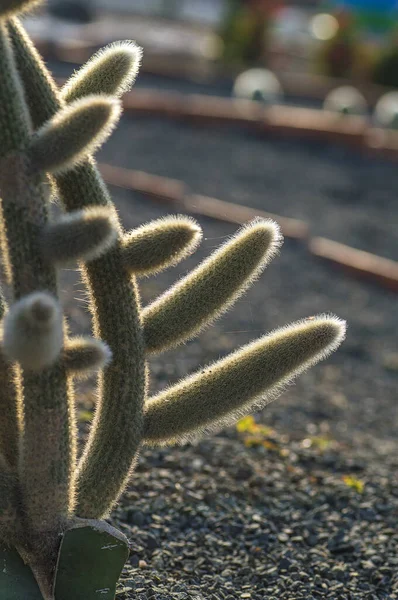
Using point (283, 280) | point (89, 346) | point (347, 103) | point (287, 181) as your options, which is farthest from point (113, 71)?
point (347, 103)

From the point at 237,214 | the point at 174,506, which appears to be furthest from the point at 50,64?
the point at 174,506

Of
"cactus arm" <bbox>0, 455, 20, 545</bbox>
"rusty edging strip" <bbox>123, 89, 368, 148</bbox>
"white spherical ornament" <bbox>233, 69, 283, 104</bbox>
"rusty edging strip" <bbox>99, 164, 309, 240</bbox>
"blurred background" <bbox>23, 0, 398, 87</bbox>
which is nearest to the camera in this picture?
"cactus arm" <bbox>0, 455, 20, 545</bbox>

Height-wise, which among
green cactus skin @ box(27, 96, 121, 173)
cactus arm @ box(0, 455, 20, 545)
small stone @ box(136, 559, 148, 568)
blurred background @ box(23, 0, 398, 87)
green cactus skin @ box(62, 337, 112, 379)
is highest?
green cactus skin @ box(27, 96, 121, 173)

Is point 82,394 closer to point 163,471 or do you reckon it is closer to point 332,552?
point 163,471

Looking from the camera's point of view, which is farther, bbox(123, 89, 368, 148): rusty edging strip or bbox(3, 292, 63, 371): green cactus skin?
bbox(123, 89, 368, 148): rusty edging strip

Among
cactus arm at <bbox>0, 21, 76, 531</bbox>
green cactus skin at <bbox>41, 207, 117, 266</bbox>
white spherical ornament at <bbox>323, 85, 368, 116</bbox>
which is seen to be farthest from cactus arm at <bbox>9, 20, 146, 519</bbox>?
white spherical ornament at <bbox>323, 85, 368, 116</bbox>

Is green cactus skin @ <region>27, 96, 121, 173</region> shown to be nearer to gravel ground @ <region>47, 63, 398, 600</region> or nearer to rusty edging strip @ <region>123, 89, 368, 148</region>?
gravel ground @ <region>47, 63, 398, 600</region>
